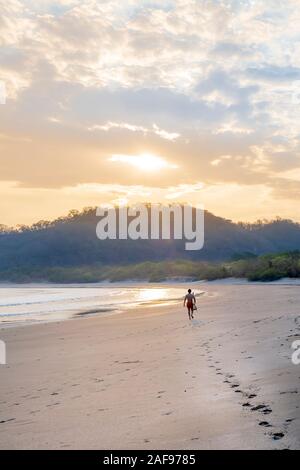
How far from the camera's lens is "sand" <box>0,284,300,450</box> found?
18.2 feet

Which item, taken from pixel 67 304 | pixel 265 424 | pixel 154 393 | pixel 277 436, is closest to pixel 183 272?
pixel 67 304

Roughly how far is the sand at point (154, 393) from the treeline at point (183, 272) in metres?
48.2

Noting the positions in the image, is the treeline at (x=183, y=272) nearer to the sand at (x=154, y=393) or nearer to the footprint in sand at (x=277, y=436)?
the sand at (x=154, y=393)

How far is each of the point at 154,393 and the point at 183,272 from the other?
74486mm

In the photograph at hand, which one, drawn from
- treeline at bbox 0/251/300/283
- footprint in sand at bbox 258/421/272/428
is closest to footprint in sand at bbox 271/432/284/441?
footprint in sand at bbox 258/421/272/428

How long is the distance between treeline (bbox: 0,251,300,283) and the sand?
1897 inches

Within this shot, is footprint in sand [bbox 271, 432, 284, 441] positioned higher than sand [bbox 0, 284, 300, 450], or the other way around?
footprint in sand [bbox 271, 432, 284, 441]

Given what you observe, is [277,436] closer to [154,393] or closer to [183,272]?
[154,393]

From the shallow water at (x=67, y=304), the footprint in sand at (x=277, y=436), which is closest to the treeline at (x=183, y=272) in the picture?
the shallow water at (x=67, y=304)

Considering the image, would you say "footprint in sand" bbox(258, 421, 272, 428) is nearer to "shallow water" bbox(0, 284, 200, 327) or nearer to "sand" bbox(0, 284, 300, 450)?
"sand" bbox(0, 284, 300, 450)

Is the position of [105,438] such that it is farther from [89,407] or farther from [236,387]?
[236,387]

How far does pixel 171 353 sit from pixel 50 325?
391 inches

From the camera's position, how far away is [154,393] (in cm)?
759

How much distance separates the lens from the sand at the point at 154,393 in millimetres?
5555
